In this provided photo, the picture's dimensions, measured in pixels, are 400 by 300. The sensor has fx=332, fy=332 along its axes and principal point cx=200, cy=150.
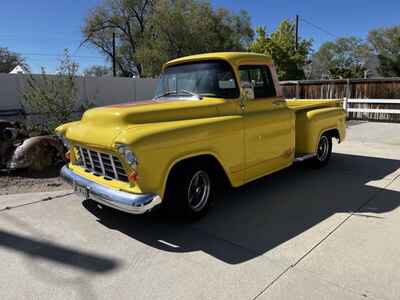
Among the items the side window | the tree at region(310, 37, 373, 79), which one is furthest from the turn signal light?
the tree at region(310, 37, 373, 79)

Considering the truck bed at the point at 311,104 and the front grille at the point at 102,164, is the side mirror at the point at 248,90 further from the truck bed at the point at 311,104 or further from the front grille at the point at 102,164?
the front grille at the point at 102,164

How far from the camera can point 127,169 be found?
3.56 meters

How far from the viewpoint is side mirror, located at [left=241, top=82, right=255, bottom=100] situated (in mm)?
4715

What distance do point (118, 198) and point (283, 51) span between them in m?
28.1

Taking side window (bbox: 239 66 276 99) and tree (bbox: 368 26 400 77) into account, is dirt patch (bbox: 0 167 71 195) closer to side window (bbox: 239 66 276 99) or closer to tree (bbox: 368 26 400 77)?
side window (bbox: 239 66 276 99)

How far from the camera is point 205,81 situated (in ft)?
15.3

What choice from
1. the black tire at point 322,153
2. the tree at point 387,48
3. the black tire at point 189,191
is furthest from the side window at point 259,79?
the tree at point 387,48

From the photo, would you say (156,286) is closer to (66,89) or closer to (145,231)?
(145,231)

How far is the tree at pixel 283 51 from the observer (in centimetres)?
2873

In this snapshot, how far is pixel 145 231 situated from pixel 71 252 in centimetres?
88

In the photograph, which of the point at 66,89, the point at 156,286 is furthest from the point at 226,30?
the point at 156,286

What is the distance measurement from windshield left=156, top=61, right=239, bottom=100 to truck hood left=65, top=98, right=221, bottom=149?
0.18 meters

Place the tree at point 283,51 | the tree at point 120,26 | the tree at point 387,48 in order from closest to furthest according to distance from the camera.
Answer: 1. the tree at point 283,51
2. the tree at point 120,26
3. the tree at point 387,48

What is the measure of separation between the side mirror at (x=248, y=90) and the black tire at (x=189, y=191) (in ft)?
4.11
